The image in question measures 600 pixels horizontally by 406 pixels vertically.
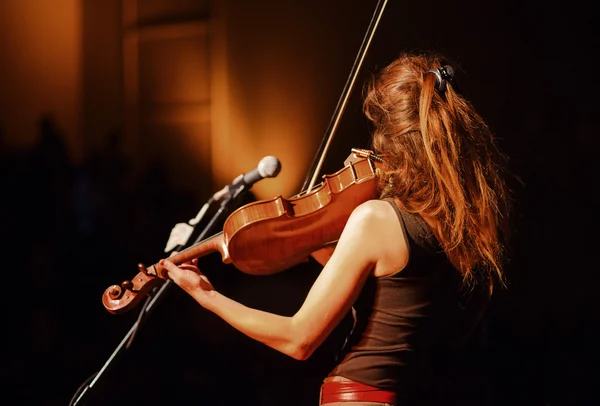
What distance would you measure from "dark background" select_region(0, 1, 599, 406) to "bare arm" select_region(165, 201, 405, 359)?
1.04m

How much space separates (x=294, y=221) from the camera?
139 centimetres

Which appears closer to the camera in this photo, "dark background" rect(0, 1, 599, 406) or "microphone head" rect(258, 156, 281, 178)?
"microphone head" rect(258, 156, 281, 178)

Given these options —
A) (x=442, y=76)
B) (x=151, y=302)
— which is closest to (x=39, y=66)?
(x=151, y=302)

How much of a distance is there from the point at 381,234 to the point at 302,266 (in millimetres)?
1191

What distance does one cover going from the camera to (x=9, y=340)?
2312 millimetres

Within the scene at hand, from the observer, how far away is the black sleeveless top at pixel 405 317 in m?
1.26

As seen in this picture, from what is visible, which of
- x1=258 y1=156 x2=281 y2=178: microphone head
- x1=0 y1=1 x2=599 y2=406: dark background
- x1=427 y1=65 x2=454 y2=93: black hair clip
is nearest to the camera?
x1=427 y1=65 x2=454 y2=93: black hair clip

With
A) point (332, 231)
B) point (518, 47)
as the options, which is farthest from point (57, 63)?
point (518, 47)

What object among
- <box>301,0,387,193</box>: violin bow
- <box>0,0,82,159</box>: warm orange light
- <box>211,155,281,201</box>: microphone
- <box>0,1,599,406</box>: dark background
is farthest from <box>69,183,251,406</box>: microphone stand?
<box>0,0,82,159</box>: warm orange light

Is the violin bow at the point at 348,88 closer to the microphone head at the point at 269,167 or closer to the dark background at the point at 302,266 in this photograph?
the microphone head at the point at 269,167

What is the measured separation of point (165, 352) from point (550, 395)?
1.44 m

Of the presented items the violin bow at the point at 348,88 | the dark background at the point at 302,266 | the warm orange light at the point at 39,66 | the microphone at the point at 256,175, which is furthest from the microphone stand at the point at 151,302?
the warm orange light at the point at 39,66

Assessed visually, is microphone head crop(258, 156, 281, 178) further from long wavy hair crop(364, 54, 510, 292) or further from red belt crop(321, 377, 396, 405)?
red belt crop(321, 377, 396, 405)

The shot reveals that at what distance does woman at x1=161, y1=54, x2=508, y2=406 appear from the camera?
1224mm
